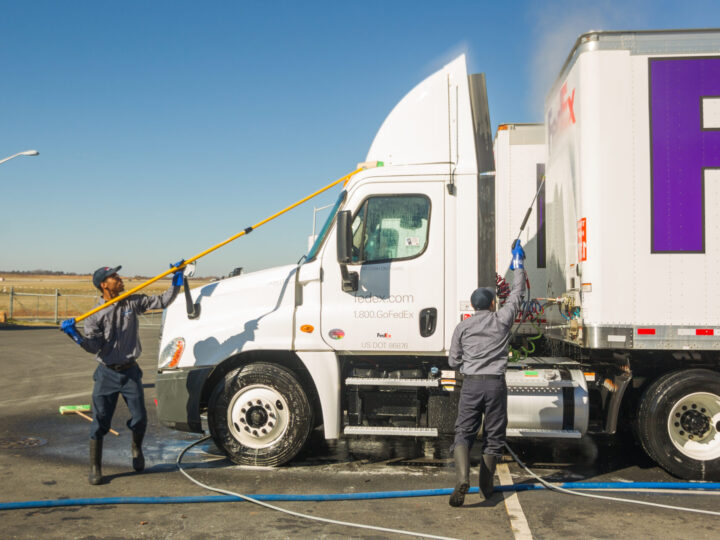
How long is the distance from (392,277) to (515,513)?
2.40 meters

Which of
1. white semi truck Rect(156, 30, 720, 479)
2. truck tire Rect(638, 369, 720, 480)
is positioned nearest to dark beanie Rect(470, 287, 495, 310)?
white semi truck Rect(156, 30, 720, 479)

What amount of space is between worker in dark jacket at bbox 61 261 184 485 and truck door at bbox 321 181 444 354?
1633 millimetres

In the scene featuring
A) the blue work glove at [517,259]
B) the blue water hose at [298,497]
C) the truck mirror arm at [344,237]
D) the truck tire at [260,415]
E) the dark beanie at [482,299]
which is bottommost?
the blue water hose at [298,497]

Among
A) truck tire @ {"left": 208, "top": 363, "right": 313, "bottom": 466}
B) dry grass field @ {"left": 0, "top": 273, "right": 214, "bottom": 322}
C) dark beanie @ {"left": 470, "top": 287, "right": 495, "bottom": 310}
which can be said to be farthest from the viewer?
dry grass field @ {"left": 0, "top": 273, "right": 214, "bottom": 322}

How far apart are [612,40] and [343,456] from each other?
4.98m

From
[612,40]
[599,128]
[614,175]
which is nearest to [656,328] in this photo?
[614,175]

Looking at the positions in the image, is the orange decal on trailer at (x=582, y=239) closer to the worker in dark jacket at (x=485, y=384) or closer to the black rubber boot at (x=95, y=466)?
the worker in dark jacket at (x=485, y=384)

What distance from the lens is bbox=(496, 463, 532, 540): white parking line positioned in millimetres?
4691

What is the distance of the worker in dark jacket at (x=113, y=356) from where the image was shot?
239 inches

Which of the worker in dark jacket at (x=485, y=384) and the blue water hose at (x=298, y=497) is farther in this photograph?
the worker in dark jacket at (x=485, y=384)

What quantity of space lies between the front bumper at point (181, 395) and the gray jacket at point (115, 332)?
1.48ft

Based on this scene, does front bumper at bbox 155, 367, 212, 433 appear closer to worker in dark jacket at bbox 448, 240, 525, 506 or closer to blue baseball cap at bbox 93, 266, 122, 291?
blue baseball cap at bbox 93, 266, 122, 291

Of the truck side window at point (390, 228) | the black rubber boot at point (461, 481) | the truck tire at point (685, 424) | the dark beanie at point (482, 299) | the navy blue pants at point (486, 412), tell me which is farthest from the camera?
the truck side window at point (390, 228)

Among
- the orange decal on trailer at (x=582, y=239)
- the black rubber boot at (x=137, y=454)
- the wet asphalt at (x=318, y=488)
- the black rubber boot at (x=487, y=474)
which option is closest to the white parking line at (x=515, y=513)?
the wet asphalt at (x=318, y=488)
